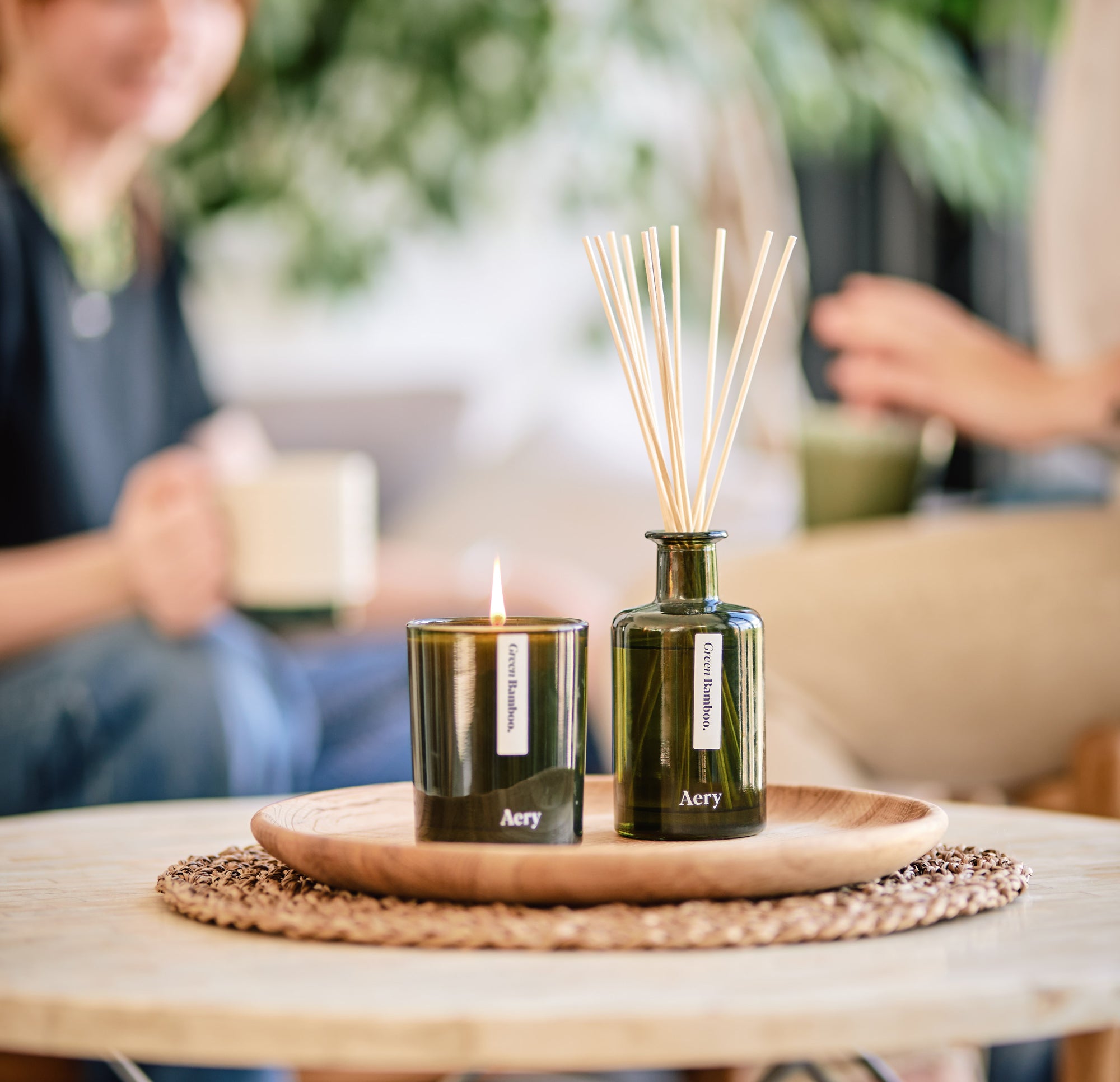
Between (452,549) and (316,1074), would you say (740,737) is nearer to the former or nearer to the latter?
(316,1074)

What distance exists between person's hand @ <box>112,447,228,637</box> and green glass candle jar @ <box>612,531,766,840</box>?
732mm

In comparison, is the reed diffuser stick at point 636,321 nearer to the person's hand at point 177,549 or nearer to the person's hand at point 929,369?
the person's hand at point 929,369

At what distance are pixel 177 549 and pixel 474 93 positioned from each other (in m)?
1.32

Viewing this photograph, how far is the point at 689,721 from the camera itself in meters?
0.55

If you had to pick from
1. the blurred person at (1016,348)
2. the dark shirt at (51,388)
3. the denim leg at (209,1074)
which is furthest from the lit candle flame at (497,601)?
the dark shirt at (51,388)

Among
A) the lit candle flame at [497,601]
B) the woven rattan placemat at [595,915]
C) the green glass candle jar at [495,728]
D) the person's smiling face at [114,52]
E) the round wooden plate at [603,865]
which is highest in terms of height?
the person's smiling face at [114,52]

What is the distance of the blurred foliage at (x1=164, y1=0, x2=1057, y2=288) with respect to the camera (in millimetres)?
2238

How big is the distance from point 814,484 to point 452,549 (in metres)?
0.77

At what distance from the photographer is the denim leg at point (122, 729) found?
1.18 meters

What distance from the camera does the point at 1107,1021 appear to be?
15.1 inches

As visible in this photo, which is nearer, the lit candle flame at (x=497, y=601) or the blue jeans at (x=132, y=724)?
the lit candle flame at (x=497, y=601)

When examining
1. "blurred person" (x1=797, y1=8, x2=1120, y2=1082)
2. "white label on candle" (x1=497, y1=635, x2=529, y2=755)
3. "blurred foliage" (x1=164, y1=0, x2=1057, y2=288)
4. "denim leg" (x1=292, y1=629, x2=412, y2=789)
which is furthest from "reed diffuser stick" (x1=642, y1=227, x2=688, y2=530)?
"blurred foliage" (x1=164, y1=0, x2=1057, y2=288)

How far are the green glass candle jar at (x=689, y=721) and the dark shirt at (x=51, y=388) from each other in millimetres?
1206

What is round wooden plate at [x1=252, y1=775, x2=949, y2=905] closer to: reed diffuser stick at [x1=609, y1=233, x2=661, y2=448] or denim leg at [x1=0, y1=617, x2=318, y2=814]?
reed diffuser stick at [x1=609, y1=233, x2=661, y2=448]
